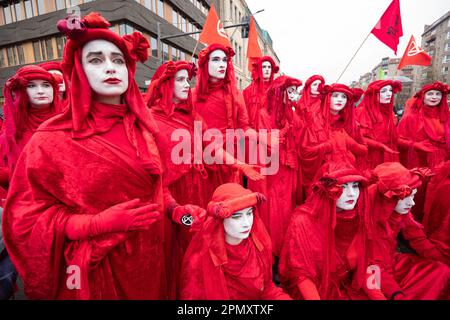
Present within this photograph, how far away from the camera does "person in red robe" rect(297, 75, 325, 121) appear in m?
3.71

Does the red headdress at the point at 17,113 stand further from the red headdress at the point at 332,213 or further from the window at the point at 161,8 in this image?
the window at the point at 161,8

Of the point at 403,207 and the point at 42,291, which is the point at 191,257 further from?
the point at 403,207

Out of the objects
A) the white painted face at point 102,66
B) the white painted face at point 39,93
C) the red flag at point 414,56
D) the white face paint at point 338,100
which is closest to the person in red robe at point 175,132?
the white painted face at point 102,66

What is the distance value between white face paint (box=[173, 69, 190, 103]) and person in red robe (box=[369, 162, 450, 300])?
2093mm

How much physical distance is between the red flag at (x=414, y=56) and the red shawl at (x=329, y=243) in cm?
487

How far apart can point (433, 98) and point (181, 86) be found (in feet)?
13.4

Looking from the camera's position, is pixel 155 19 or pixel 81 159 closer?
pixel 81 159

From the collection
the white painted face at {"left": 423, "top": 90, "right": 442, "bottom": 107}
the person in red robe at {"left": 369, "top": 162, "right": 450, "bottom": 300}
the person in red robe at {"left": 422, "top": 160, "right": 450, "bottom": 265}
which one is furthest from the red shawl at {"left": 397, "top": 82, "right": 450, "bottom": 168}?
the person in red robe at {"left": 369, "top": 162, "right": 450, "bottom": 300}

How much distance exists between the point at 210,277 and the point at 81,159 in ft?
3.75

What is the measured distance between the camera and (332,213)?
2.00m

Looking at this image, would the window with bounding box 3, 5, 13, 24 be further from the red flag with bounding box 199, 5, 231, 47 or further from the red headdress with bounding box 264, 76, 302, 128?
the red headdress with bounding box 264, 76, 302, 128

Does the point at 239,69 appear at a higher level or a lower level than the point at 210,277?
higher
